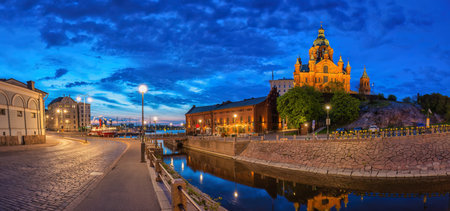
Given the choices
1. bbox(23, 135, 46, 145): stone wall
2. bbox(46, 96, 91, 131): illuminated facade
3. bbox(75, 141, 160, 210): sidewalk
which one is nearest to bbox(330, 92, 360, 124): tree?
bbox(75, 141, 160, 210): sidewalk

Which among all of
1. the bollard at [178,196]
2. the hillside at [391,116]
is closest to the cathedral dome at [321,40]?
the hillside at [391,116]

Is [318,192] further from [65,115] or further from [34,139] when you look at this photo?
[65,115]

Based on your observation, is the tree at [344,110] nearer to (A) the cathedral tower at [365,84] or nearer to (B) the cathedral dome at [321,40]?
(B) the cathedral dome at [321,40]

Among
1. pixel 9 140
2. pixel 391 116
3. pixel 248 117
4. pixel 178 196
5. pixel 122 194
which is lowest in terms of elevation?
pixel 122 194

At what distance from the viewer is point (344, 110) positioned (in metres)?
57.4

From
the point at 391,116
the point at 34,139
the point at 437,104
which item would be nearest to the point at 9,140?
the point at 34,139

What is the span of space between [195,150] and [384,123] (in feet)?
153

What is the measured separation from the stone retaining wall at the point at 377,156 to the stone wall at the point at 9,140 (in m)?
36.8

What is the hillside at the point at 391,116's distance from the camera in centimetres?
5731

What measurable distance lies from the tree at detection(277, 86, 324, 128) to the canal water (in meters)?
26.0

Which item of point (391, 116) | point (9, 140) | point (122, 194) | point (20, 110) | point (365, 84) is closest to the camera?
point (122, 194)

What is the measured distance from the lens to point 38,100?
132 ft

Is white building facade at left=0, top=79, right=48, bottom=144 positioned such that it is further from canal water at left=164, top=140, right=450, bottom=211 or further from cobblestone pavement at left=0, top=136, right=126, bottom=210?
canal water at left=164, top=140, right=450, bottom=211

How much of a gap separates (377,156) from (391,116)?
40051mm
